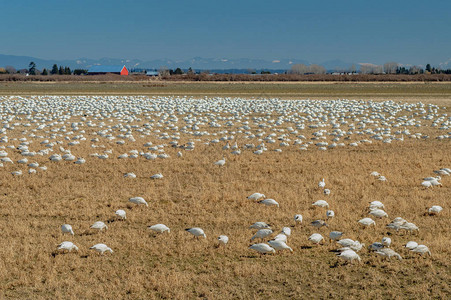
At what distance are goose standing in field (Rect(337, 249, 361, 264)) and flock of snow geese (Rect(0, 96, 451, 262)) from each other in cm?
2

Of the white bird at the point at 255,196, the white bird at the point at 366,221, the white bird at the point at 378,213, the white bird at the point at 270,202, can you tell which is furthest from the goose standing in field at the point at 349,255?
the white bird at the point at 255,196

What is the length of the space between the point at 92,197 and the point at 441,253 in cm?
875

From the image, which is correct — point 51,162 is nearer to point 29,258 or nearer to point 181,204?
point 181,204

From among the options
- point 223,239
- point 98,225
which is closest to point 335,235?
point 223,239

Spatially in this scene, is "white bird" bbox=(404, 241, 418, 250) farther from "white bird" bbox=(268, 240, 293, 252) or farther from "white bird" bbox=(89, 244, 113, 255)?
"white bird" bbox=(89, 244, 113, 255)

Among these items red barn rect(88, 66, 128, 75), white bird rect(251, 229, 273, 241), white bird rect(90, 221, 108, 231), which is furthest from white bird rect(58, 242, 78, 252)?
red barn rect(88, 66, 128, 75)

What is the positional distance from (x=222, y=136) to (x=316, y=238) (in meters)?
16.7

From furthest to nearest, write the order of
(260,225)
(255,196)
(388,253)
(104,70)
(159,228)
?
(104,70) < (255,196) < (260,225) < (159,228) < (388,253)

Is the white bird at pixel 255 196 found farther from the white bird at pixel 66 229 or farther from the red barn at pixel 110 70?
the red barn at pixel 110 70

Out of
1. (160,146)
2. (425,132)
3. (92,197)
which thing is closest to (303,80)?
(425,132)

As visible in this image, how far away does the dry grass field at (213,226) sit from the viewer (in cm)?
827

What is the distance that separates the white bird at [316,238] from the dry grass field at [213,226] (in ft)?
0.48

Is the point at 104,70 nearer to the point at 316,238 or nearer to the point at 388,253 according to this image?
the point at 316,238

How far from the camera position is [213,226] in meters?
11.3
